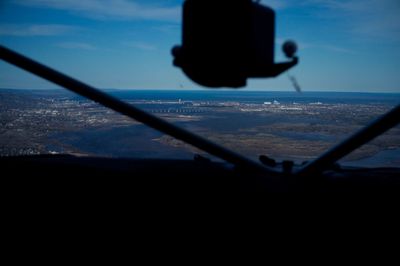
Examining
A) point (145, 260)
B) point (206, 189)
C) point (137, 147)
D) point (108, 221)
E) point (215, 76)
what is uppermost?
point (215, 76)

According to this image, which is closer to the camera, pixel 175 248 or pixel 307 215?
pixel 175 248

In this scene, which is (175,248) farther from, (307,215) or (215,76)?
(215,76)

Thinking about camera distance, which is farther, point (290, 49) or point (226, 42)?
point (290, 49)

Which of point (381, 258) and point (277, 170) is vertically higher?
point (277, 170)

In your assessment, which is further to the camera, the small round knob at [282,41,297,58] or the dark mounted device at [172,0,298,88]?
the small round knob at [282,41,297,58]

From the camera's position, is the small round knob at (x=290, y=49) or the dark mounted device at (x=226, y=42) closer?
the dark mounted device at (x=226, y=42)

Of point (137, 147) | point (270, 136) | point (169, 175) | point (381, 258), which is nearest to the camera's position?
point (381, 258)

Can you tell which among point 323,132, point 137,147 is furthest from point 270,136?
point 137,147

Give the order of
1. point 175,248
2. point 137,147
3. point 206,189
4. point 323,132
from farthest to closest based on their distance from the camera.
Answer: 1. point 323,132
2. point 137,147
3. point 206,189
4. point 175,248
